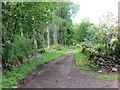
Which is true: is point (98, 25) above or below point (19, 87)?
above

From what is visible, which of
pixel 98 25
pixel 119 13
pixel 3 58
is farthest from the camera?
pixel 98 25

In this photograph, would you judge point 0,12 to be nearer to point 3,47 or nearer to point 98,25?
point 3,47

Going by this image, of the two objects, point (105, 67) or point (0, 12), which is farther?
point (105, 67)

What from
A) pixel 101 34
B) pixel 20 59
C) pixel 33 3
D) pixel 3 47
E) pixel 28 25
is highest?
pixel 33 3

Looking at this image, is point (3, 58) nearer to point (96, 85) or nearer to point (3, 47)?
point (3, 47)

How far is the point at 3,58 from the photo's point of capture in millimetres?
Result: 5438

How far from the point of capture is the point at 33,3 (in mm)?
5781

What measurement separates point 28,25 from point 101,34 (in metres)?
4.98

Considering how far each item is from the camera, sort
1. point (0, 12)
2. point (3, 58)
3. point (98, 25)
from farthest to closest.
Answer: point (98, 25)
point (3, 58)
point (0, 12)

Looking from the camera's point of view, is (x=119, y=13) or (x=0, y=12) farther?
(x=119, y=13)

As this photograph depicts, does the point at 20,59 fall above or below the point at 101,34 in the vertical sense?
below

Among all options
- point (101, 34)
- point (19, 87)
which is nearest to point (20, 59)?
point (19, 87)

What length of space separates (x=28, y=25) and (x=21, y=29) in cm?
125

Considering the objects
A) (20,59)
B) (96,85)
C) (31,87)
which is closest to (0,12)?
(20,59)
